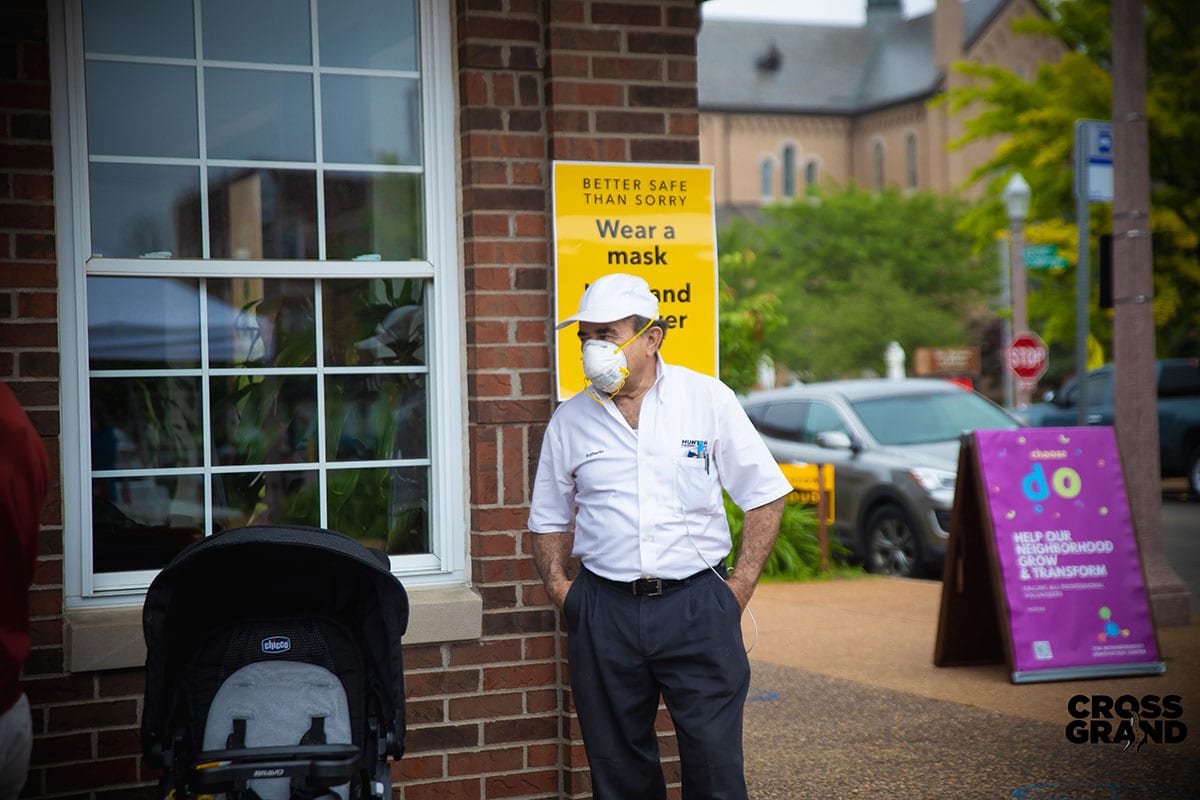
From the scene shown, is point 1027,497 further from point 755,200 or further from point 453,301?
point 755,200

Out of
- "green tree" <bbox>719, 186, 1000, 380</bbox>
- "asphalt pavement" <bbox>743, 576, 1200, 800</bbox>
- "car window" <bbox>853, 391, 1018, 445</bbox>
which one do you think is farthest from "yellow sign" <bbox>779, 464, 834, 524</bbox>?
"green tree" <bbox>719, 186, 1000, 380</bbox>

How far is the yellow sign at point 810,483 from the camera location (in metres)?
13.0

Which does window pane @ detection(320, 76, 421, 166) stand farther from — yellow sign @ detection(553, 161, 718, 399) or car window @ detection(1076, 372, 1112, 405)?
car window @ detection(1076, 372, 1112, 405)

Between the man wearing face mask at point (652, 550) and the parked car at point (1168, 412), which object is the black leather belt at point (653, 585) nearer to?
the man wearing face mask at point (652, 550)

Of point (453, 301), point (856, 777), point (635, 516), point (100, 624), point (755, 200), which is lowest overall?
point (856, 777)

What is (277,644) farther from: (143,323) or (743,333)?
(743,333)

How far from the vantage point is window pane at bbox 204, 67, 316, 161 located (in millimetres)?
5039

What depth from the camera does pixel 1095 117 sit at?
940 inches

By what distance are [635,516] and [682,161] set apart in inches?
66.3

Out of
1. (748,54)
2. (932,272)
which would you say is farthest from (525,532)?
(748,54)


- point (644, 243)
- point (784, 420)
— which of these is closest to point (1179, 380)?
point (784, 420)

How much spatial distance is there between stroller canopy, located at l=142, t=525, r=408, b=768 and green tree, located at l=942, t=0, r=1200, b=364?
67.7ft

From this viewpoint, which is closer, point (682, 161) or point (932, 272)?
point (682, 161)

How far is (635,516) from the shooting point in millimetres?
4266
